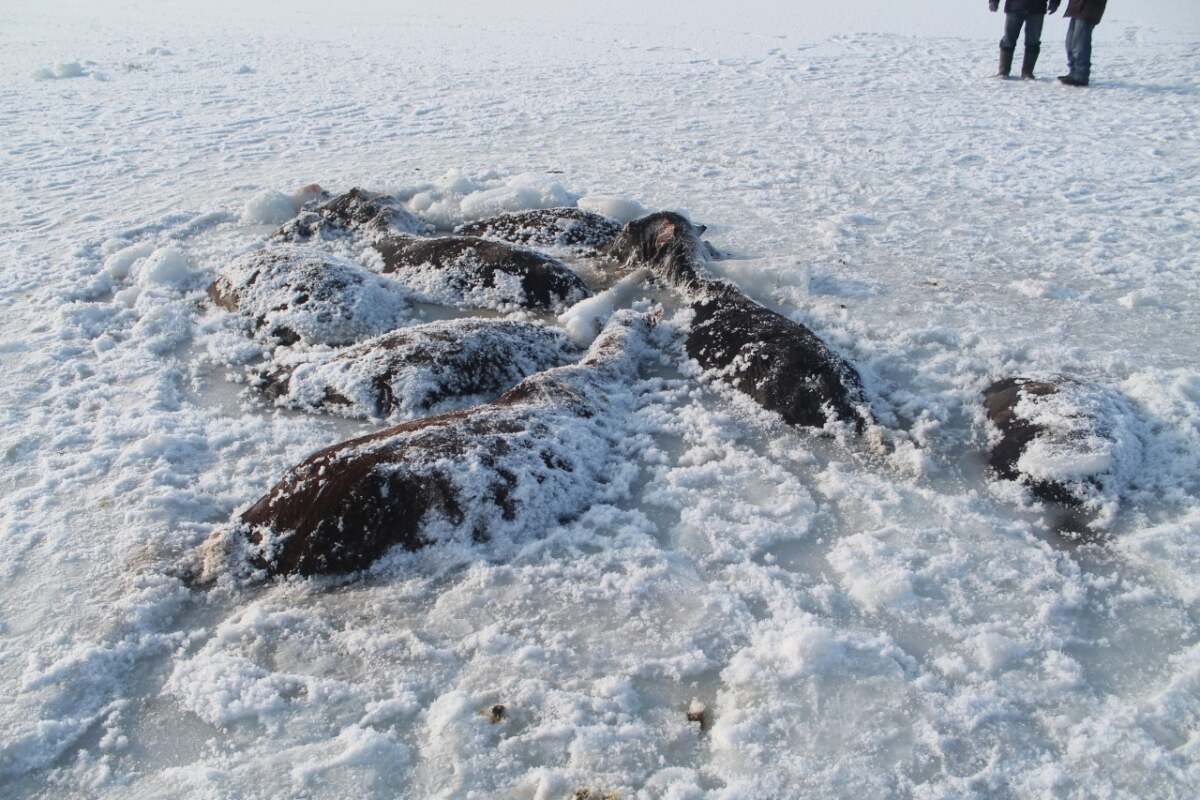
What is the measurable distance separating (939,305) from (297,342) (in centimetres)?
400

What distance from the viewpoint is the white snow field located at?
2.61 meters

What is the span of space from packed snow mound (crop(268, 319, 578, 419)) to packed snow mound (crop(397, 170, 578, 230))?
2.61 metres

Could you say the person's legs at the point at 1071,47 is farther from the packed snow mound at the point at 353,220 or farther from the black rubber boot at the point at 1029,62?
the packed snow mound at the point at 353,220

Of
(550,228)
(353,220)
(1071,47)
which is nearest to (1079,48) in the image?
(1071,47)

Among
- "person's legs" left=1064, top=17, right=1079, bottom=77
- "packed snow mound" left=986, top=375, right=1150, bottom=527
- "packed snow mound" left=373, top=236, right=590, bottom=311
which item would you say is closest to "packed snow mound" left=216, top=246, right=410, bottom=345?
"packed snow mound" left=373, top=236, right=590, bottom=311

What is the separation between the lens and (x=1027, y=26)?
1155cm

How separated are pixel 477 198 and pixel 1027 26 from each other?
8778mm

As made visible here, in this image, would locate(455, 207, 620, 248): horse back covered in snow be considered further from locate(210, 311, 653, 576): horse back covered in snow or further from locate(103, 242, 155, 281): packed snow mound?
locate(210, 311, 653, 576): horse back covered in snow

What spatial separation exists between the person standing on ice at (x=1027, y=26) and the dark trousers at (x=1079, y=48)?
1.35 ft

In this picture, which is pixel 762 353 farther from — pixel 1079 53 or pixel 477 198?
pixel 1079 53

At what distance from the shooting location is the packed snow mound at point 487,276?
5.51 metres

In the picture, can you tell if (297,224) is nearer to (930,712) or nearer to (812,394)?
(812,394)

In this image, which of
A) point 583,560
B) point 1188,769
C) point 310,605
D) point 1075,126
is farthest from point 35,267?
point 1075,126

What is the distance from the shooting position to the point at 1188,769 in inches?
97.1
